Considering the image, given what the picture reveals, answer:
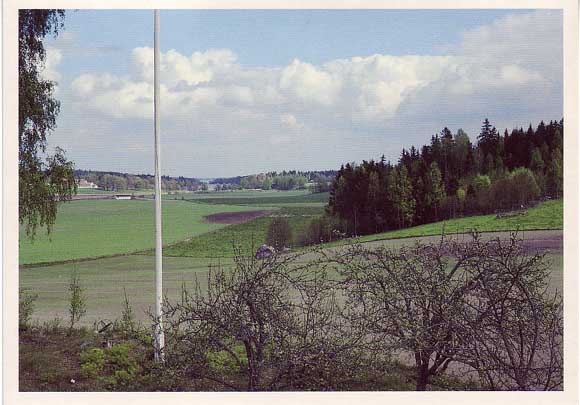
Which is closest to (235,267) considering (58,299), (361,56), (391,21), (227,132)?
(227,132)

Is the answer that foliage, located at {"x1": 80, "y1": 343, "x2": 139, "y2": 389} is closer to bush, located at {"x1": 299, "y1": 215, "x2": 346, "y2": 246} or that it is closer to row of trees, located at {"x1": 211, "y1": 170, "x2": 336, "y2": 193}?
row of trees, located at {"x1": 211, "y1": 170, "x2": 336, "y2": 193}

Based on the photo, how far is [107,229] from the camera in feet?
17.9

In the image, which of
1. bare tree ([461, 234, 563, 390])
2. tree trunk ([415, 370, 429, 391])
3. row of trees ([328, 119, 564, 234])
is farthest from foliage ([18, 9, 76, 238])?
bare tree ([461, 234, 563, 390])

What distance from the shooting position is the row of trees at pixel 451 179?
17.3 ft

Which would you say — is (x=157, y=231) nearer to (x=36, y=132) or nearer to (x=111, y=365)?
(x=111, y=365)

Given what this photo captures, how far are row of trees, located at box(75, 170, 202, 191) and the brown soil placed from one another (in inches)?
13.4

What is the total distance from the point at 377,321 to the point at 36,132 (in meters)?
3.11

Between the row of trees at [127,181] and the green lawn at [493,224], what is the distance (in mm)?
1345

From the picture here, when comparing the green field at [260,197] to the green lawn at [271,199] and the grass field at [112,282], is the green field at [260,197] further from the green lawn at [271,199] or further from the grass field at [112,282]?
the grass field at [112,282]

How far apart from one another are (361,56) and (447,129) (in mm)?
895

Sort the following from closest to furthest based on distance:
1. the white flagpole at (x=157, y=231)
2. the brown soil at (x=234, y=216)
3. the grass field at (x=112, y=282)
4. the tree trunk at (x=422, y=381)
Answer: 1. the white flagpole at (x=157, y=231)
2. the tree trunk at (x=422, y=381)
3. the grass field at (x=112, y=282)
4. the brown soil at (x=234, y=216)

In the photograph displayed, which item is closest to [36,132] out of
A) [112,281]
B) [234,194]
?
[112,281]

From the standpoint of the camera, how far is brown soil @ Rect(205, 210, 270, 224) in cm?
550
